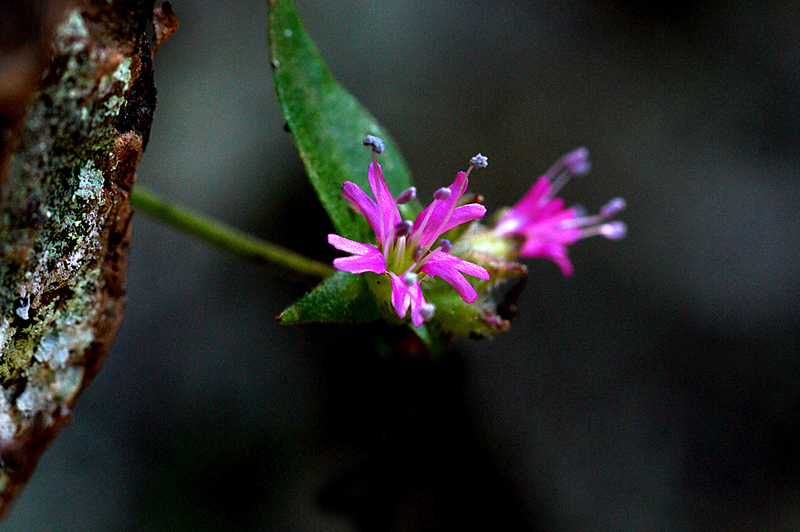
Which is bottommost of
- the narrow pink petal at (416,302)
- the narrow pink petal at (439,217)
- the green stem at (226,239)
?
the narrow pink petal at (416,302)

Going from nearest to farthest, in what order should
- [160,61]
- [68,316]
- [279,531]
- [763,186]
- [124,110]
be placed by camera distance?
[124,110] < [68,316] < [279,531] < [160,61] < [763,186]

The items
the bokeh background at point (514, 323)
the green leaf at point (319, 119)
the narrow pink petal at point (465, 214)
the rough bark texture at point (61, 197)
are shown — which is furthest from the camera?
the bokeh background at point (514, 323)

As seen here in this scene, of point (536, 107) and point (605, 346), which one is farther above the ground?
point (536, 107)

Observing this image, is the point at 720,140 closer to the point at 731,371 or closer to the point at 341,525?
the point at 731,371

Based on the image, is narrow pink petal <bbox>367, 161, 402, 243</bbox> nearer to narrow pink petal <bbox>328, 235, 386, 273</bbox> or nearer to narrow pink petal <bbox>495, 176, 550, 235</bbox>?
narrow pink petal <bbox>328, 235, 386, 273</bbox>

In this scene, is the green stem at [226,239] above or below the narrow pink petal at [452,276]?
above

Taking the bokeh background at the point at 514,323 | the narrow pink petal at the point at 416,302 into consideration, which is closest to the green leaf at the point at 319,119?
the narrow pink petal at the point at 416,302

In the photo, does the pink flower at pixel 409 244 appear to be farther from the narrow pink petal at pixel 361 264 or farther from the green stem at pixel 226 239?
the green stem at pixel 226 239

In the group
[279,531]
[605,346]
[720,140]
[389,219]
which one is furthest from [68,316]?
[720,140]
